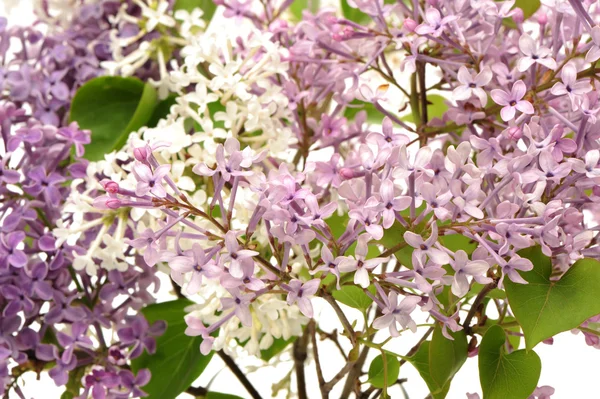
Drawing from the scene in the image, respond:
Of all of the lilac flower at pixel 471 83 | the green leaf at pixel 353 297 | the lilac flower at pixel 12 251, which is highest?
the lilac flower at pixel 471 83

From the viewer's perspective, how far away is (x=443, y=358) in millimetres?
398

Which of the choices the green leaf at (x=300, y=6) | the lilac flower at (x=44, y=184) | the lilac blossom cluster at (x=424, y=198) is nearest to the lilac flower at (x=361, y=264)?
the lilac blossom cluster at (x=424, y=198)

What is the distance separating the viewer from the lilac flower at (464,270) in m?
0.36

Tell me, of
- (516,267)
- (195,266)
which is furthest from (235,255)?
(516,267)

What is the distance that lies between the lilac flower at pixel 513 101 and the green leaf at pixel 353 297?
0.12 m

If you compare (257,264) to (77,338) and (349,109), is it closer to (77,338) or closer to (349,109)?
(77,338)

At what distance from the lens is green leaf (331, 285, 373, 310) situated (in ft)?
1.42

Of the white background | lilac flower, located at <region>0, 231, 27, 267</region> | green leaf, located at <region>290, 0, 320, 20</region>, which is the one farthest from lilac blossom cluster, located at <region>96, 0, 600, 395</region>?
the white background

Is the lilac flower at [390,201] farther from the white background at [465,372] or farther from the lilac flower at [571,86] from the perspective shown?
the white background at [465,372]

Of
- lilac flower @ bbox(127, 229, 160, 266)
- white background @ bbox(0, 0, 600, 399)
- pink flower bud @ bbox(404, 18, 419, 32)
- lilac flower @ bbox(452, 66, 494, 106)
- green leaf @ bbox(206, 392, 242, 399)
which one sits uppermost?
pink flower bud @ bbox(404, 18, 419, 32)

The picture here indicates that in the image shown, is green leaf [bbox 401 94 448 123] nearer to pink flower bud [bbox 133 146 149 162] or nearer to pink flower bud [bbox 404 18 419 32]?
pink flower bud [bbox 404 18 419 32]

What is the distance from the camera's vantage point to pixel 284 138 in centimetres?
48

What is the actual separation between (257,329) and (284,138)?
0.11 meters

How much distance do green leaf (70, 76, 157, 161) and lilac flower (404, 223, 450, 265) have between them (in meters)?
0.26
